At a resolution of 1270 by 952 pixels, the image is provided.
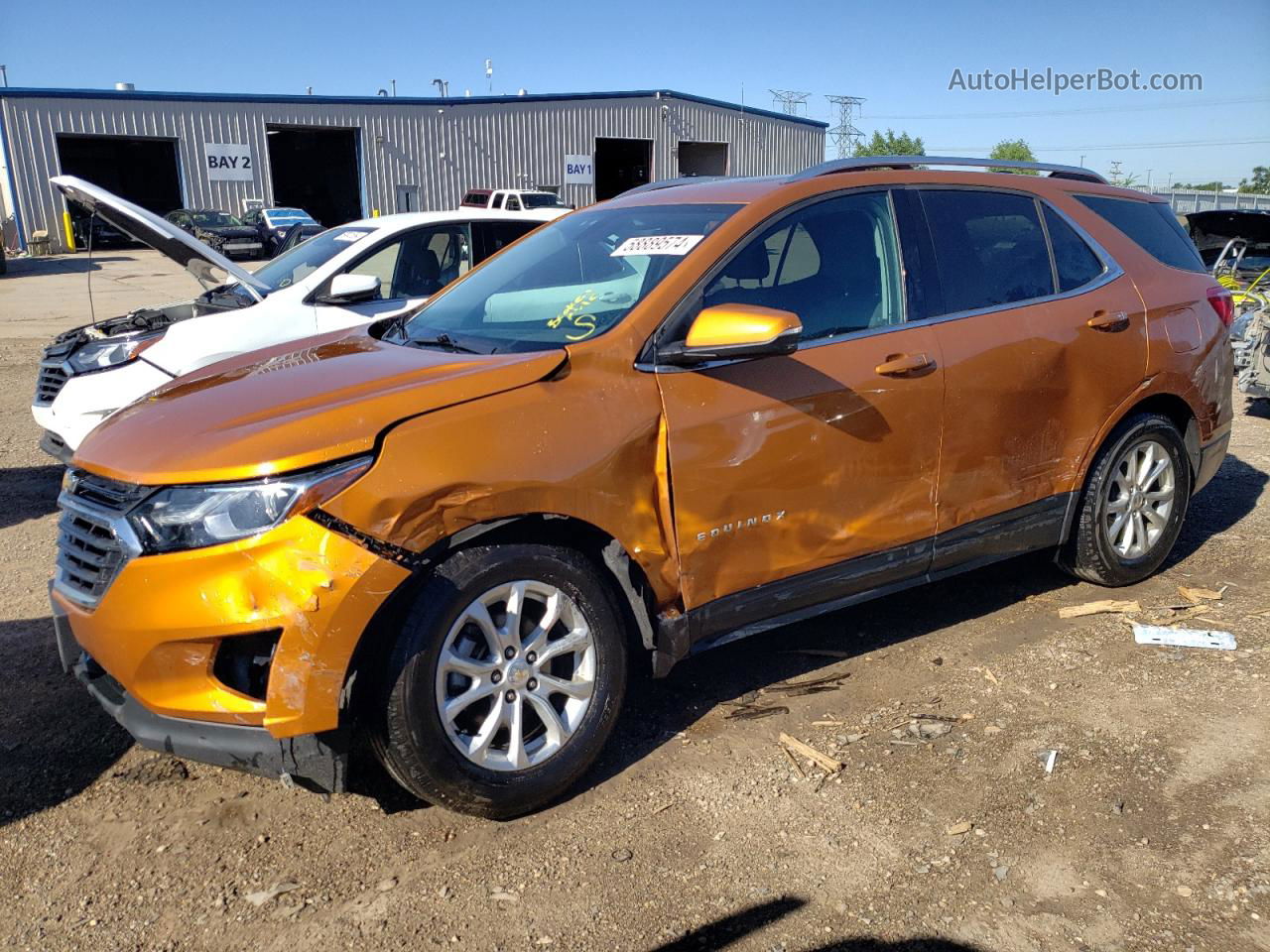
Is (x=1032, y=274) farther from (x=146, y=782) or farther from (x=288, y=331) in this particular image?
(x=288, y=331)

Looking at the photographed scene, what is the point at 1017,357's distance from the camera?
4.03 meters

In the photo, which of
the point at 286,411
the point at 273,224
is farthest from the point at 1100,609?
the point at 273,224

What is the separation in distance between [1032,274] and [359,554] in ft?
10.1

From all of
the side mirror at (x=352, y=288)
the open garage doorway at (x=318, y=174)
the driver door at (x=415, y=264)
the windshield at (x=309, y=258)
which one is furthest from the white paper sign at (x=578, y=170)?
the side mirror at (x=352, y=288)

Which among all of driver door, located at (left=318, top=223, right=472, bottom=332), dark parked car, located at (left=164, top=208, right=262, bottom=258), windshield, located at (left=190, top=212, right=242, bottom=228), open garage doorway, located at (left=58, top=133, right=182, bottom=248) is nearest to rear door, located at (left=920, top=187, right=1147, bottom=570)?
driver door, located at (left=318, top=223, right=472, bottom=332)

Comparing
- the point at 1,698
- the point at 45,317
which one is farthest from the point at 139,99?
the point at 1,698

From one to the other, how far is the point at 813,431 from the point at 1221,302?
280cm

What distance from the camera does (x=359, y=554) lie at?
2.66 metres

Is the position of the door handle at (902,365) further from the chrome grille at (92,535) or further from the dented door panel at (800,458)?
the chrome grille at (92,535)

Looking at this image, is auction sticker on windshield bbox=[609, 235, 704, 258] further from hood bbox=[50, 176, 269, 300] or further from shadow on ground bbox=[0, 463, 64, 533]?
shadow on ground bbox=[0, 463, 64, 533]

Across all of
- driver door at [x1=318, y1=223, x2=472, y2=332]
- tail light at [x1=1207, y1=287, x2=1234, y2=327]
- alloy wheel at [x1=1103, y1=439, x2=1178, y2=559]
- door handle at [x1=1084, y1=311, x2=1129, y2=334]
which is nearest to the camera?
door handle at [x1=1084, y1=311, x2=1129, y2=334]

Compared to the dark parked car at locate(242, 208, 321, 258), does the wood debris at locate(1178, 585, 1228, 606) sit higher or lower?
lower

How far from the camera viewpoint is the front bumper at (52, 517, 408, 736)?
2.61 meters

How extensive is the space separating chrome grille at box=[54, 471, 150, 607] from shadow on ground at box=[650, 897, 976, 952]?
70.4 inches
